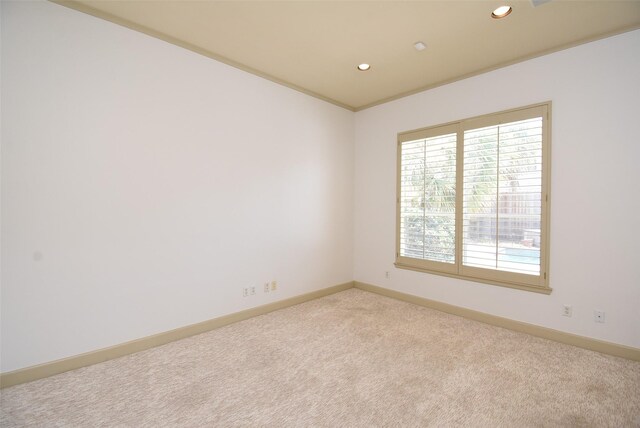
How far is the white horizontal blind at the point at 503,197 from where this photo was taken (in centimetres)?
308

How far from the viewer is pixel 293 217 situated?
4.01 meters

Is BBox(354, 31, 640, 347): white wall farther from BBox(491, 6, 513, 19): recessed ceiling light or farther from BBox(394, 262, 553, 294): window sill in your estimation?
BBox(491, 6, 513, 19): recessed ceiling light

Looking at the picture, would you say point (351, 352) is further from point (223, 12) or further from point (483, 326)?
point (223, 12)

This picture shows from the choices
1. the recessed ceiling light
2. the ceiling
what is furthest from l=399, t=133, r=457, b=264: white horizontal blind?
the recessed ceiling light

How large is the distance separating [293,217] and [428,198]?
181 cm

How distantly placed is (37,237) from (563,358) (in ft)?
14.4

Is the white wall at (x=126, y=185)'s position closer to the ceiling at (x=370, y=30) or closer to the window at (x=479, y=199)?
the ceiling at (x=370, y=30)

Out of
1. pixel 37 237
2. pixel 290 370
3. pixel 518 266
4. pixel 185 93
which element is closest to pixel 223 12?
pixel 185 93

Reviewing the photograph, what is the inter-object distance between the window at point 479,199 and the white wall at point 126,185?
5.57 feet

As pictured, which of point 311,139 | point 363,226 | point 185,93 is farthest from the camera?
point 363,226

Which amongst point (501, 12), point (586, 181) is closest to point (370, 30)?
point (501, 12)

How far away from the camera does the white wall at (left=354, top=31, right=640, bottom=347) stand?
2.62 metres

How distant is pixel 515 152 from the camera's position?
319cm

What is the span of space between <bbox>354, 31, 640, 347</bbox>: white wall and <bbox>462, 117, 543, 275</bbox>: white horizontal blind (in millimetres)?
166
